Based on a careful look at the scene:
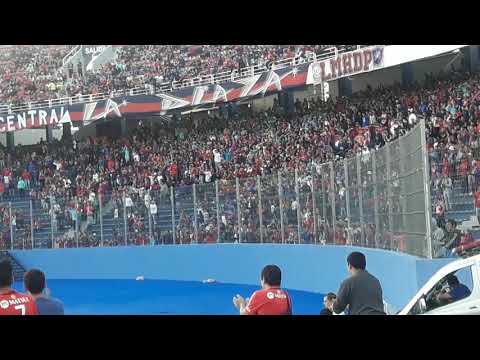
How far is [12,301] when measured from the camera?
5602 millimetres

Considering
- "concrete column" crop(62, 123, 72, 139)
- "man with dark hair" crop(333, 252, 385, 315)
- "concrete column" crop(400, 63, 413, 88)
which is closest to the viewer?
"man with dark hair" crop(333, 252, 385, 315)

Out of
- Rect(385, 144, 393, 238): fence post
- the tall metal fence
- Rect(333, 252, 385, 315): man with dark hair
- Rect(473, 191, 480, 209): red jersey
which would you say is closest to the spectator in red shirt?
Rect(473, 191, 480, 209): red jersey

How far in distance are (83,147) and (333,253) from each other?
1990cm

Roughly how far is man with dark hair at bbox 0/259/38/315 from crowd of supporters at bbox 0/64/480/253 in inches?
297

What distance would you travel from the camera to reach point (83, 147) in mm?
34594

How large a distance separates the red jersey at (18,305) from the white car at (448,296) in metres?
2.58

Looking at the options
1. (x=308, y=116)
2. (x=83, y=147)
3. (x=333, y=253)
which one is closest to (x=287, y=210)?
(x=333, y=253)

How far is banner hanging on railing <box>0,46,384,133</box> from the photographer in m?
26.6

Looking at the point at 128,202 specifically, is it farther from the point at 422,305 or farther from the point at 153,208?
the point at 422,305

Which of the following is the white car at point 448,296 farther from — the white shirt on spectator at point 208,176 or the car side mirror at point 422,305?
the white shirt on spectator at point 208,176

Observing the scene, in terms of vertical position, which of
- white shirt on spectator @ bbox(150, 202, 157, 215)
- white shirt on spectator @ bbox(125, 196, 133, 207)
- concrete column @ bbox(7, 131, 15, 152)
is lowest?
white shirt on spectator @ bbox(150, 202, 157, 215)

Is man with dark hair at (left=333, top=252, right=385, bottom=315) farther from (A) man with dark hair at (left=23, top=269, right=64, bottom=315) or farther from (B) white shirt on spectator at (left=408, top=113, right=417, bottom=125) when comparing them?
(B) white shirt on spectator at (left=408, top=113, right=417, bottom=125)
